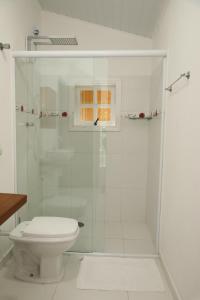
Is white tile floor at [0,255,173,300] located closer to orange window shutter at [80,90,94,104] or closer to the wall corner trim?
the wall corner trim

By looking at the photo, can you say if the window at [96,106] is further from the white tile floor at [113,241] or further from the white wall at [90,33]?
the white tile floor at [113,241]

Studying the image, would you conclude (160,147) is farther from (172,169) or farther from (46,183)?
(46,183)

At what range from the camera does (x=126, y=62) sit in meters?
2.93

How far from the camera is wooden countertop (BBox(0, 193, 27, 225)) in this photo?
1135 mm

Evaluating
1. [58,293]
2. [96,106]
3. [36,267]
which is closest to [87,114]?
[96,106]

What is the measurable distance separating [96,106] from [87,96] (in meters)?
0.16

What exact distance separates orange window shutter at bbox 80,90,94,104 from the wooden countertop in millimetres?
1555

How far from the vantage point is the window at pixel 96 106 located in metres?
2.50

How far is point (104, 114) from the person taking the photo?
9.27ft

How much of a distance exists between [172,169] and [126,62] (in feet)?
5.64

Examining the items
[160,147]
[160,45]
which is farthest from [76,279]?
[160,45]

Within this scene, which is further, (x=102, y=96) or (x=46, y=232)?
(x=102, y=96)

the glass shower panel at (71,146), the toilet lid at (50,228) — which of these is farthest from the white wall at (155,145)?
the toilet lid at (50,228)

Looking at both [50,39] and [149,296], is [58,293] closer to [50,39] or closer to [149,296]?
[149,296]
